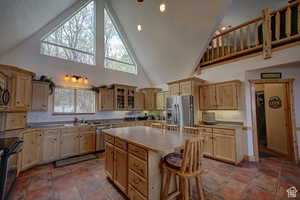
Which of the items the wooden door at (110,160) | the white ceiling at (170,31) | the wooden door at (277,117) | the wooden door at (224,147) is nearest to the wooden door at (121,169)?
the wooden door at (110,160)

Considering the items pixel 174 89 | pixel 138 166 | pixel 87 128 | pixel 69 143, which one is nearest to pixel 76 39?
pixel 87 128

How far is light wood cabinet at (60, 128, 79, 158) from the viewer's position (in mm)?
3703

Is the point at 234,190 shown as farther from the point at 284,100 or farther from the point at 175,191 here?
the point at 284,100

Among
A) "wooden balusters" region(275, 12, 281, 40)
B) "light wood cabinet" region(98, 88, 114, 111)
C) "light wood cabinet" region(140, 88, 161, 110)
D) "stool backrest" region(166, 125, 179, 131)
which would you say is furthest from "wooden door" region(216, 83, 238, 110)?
"light wood cabinet" region(98, 88, 114, 111)

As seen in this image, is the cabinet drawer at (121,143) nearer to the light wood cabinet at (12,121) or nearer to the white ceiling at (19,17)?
the light wood cabinet at (12,121)

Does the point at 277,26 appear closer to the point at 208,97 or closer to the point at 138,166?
the point at 208,97

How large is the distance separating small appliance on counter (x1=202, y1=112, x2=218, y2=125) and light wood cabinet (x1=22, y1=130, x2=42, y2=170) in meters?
4.85

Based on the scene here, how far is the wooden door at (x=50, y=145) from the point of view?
11.3ft

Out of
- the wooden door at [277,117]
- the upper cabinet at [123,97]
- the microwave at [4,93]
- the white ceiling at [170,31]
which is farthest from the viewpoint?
the upper cabinet at [123,97]

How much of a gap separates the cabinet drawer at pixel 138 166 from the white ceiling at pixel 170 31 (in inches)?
158

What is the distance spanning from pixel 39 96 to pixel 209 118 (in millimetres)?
5221

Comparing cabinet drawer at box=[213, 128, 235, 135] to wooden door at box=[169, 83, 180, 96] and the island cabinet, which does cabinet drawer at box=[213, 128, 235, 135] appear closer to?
the island cabinet

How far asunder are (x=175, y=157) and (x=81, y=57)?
189 inches

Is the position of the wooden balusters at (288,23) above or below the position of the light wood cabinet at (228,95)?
above
